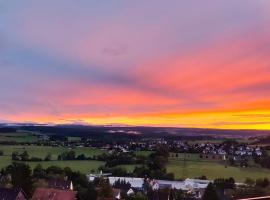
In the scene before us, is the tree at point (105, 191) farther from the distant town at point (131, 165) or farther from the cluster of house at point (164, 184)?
the cluster of house at point (164, 184)

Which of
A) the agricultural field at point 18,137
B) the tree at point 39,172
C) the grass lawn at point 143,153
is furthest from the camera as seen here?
A: the agricultural field at point 18,137

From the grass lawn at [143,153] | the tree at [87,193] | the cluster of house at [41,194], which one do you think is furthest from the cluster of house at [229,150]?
the cluster of house at [41,194]

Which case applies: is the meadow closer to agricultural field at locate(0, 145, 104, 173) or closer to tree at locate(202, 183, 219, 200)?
agricultural field at locate(0, 145, 104, 173)

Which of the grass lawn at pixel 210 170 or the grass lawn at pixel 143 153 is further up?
the grass lawn at pixel 143 153

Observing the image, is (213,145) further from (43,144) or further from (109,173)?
(43,144)

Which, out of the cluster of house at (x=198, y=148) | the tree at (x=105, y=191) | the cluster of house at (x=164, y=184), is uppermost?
the cluster of house at (x=198, y=148)

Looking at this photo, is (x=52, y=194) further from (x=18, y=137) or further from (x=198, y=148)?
(x=18, y=137)

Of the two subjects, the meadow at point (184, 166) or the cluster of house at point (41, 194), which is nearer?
the cluster of house at point (41, 194)
